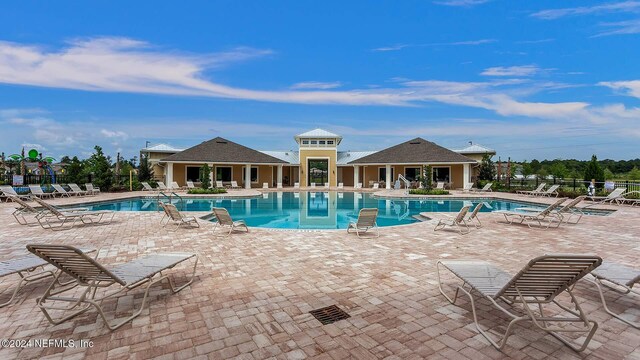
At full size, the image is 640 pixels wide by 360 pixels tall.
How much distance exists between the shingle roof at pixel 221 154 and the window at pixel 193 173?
1.54 metres

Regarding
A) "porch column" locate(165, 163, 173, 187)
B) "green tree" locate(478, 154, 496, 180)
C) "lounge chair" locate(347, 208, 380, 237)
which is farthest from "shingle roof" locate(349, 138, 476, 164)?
"lounge chair" locate(347, 208, 380, 237)

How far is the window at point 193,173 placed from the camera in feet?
96.2

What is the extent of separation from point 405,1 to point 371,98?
1467 centimetres

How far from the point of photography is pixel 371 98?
33.0 metres

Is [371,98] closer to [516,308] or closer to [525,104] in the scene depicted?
[525,104]

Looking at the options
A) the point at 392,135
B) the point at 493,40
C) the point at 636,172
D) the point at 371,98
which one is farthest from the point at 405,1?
the point at 636,172

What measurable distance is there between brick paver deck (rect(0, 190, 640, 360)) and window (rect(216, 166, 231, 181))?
23.2 m

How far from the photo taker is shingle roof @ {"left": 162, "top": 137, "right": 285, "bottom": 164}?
28062 mm

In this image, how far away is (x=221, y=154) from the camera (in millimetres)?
29484

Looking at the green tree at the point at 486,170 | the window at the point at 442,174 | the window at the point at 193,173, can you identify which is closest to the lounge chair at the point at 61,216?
the window at the point at 193,173

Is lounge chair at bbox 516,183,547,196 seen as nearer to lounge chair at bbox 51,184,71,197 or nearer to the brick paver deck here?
the brick paver deck

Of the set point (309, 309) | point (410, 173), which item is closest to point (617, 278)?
point (309, 309)

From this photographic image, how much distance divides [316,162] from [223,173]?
987 cm

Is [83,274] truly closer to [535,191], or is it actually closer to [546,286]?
[546,286]
